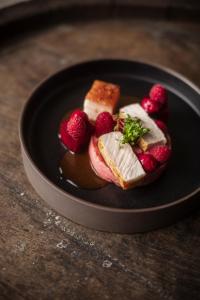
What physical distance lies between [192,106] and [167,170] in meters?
0.33

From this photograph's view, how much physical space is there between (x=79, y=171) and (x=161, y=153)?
0.83ft

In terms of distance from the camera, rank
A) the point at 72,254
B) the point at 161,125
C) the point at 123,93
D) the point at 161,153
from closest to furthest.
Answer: the point at 72,254
the point at 161,153
the point at 161,125
the point at 123,93

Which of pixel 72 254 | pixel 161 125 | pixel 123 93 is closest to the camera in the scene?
pixel 72 254

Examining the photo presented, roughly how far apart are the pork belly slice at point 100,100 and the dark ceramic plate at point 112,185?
13cm

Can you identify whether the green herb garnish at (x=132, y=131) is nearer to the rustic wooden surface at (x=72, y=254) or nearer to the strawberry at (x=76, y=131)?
the strawberry at (x=76, y=131)

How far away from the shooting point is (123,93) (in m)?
1.70

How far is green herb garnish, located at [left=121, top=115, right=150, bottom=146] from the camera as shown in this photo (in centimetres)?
137

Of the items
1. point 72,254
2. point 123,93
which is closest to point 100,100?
point 123,93

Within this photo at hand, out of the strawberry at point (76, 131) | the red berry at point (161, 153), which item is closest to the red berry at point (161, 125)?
the red berry at point (161, 153)

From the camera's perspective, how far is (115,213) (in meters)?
1.25

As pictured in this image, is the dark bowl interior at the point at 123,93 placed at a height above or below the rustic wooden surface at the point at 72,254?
above

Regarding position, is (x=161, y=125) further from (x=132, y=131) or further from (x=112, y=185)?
(x=112, y=185)

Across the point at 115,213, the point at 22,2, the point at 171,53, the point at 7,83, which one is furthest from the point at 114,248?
the point at 22,2

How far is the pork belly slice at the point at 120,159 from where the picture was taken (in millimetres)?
1318
